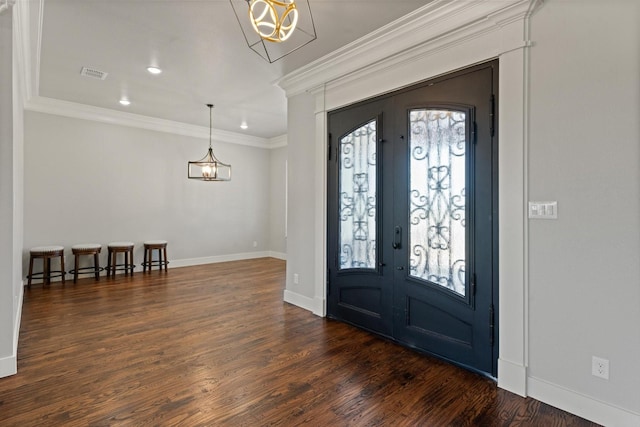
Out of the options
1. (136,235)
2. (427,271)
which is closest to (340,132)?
(427,271)

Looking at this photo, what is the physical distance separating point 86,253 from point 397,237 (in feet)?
17.3

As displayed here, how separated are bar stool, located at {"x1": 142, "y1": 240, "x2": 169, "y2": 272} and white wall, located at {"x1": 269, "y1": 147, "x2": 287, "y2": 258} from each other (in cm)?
269

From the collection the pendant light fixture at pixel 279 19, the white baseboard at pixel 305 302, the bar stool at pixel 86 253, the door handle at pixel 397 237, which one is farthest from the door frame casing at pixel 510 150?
the bar stool at pixel 86 253

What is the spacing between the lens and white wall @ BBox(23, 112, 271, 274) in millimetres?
5445

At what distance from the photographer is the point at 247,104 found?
5461 millimetres

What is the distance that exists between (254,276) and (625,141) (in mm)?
5465

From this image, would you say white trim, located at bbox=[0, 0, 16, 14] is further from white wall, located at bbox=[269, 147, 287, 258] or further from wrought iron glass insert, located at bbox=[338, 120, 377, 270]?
white wall, located at bbox=[269, 147, 287, 258]

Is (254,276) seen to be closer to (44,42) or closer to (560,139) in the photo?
(44,42)

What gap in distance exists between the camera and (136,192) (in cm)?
642

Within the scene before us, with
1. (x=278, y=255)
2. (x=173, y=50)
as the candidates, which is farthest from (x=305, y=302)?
(x=278, y=255)

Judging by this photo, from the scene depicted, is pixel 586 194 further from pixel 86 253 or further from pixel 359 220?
pixel 86 253

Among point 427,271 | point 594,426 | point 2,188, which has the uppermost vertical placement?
point 2,188

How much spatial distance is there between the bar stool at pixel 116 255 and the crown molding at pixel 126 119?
2.28 m

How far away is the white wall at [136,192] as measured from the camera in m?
5.45
